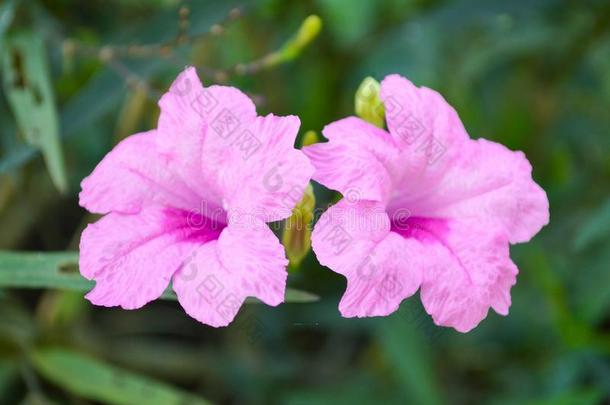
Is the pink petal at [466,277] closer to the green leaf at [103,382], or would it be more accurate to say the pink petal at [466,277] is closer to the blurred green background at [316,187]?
the blurred green background at [316,187]

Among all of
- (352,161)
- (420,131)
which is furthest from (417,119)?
(352,161)

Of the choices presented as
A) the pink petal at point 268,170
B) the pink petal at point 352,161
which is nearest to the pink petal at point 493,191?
the pink petal at point 352,161

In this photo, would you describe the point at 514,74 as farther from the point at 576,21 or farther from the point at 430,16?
the point at 430,16

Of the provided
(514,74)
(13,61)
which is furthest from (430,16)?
(13,61)

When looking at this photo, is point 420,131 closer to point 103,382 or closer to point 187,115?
point 187,115

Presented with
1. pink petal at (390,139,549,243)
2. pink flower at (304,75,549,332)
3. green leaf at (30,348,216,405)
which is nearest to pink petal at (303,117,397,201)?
pink flower at (304,75,549,332)
